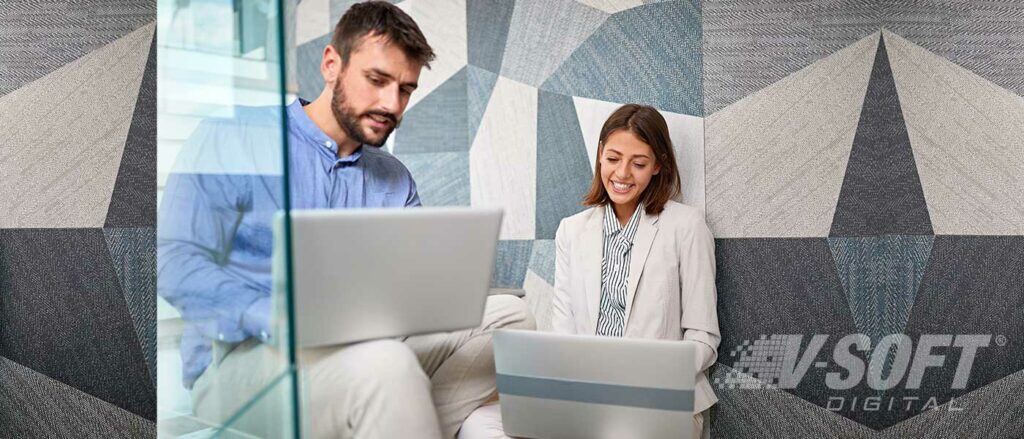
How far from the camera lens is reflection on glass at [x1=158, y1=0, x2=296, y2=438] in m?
0.96

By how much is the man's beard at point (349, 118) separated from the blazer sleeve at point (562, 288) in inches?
40.3

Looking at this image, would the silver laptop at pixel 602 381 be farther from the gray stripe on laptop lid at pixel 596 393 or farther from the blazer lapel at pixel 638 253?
the blazer lapel at pixel 638 253

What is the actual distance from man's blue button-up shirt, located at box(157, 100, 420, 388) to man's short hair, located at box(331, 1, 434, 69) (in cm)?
110

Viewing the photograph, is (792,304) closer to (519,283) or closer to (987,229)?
(987,229)

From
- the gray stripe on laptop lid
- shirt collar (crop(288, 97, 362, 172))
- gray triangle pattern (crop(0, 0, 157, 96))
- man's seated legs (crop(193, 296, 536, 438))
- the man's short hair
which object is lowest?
the gray stripe on laptop lid

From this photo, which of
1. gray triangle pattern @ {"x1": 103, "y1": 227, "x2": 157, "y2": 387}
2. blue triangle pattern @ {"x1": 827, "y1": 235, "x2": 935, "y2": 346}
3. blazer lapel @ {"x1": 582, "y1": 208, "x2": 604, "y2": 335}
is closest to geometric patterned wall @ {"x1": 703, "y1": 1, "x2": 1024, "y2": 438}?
blue triangle pattern @ {"x1": 827, "y1": 235, "x2": 935, "y2": 346}

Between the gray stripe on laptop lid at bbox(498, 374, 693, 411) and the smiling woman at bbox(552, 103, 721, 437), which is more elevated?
the smiling woman at bbox(552, 103, 721, 437)

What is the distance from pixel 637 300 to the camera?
294 centimetres

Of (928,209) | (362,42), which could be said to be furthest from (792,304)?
(362,42)

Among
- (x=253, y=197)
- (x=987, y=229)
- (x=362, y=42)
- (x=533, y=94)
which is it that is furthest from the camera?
(x=533, y=94)

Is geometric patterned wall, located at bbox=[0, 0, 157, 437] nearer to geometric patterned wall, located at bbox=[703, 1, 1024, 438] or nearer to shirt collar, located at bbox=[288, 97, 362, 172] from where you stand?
shirt collar, located at bbox=[288, 97, 362, 172]

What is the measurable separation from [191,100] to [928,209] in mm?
2455

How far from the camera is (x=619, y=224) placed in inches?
120

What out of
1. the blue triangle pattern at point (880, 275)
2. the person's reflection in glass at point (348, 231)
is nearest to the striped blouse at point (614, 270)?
the blue triangle pattern at point (880, 275)
